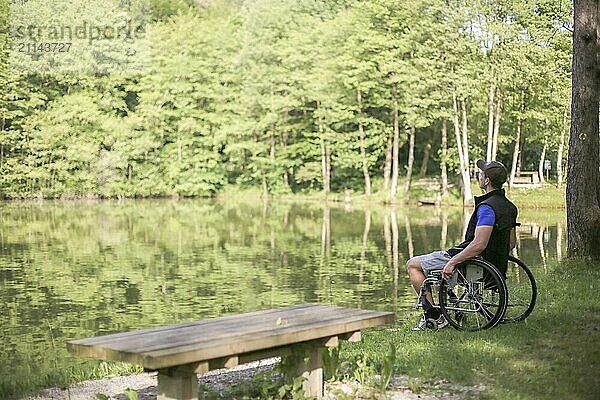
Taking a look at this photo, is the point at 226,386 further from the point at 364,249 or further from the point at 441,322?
the point at 364,249

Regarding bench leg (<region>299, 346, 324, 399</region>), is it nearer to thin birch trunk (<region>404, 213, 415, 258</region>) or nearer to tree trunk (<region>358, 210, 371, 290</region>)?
tree trunk (<region>358, 210, 371, 290</region>)

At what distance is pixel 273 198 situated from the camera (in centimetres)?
4531

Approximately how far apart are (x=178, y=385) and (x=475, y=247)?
2989 mm

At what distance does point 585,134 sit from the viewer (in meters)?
10.6

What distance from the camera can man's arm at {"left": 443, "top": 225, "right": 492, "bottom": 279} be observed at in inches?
265

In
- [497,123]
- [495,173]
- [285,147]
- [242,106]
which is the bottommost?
[495,173]

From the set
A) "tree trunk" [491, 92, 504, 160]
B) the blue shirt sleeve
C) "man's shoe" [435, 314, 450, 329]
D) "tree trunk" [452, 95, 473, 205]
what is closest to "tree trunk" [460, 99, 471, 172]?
"tree trunk" [452, 95, 473, 205]

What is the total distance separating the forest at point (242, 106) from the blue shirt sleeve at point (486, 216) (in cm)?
2948

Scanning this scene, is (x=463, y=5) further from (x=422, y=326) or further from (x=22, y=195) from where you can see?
(x=422, y=326)

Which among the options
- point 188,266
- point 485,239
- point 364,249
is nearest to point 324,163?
point 364,249

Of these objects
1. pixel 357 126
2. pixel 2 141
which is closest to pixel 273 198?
pixel 357 126

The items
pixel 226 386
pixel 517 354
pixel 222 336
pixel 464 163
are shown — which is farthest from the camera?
pixel 464 163

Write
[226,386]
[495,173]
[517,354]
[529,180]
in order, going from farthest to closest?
[529,180], [495,173], [517,354], [226,386]

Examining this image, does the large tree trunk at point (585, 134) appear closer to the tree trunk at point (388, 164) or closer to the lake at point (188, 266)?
the lake at point (188, 266)
